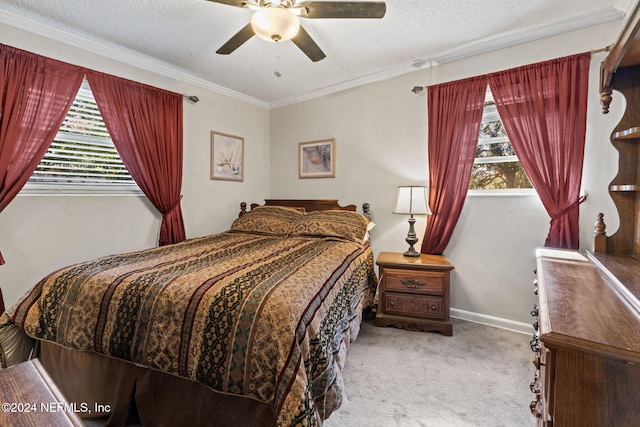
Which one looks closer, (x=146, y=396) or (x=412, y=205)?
(x=146, y=396)

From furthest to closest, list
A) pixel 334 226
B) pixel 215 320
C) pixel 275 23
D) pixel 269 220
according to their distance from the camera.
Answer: pixel 269 220 < pixel 334 226 < pixel 275 23 < pixel 215 320

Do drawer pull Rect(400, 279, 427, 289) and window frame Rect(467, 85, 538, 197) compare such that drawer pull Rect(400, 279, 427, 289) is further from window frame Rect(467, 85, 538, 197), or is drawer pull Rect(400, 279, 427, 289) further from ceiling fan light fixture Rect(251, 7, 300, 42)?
ceiling fan light fixture Rect(251, 7, 300, 42)

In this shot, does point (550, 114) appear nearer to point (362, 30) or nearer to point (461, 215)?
point (461, 215)

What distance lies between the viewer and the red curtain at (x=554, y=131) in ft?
7.02

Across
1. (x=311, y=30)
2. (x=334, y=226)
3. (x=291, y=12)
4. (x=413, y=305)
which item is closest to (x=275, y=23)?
(x=291, y=12)

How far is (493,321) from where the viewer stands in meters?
2.61

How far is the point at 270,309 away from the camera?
125 cm

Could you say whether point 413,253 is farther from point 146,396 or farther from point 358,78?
point 146,396

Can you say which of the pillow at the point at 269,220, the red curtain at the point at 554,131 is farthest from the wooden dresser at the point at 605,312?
the pillow at the point at 269,220

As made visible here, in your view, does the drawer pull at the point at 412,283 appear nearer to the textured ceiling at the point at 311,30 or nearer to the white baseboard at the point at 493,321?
the white baseboard at the point at 493,321

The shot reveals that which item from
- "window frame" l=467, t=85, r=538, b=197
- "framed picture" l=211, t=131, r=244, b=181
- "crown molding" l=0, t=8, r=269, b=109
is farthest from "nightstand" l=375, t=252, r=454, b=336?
"crown molding" l=0, t=8, r=269, b=109

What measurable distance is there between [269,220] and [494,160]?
7.66ft

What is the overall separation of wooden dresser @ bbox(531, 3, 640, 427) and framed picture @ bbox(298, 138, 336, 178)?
246 cm

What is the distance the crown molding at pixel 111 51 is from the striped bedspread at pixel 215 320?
6.18 feet
